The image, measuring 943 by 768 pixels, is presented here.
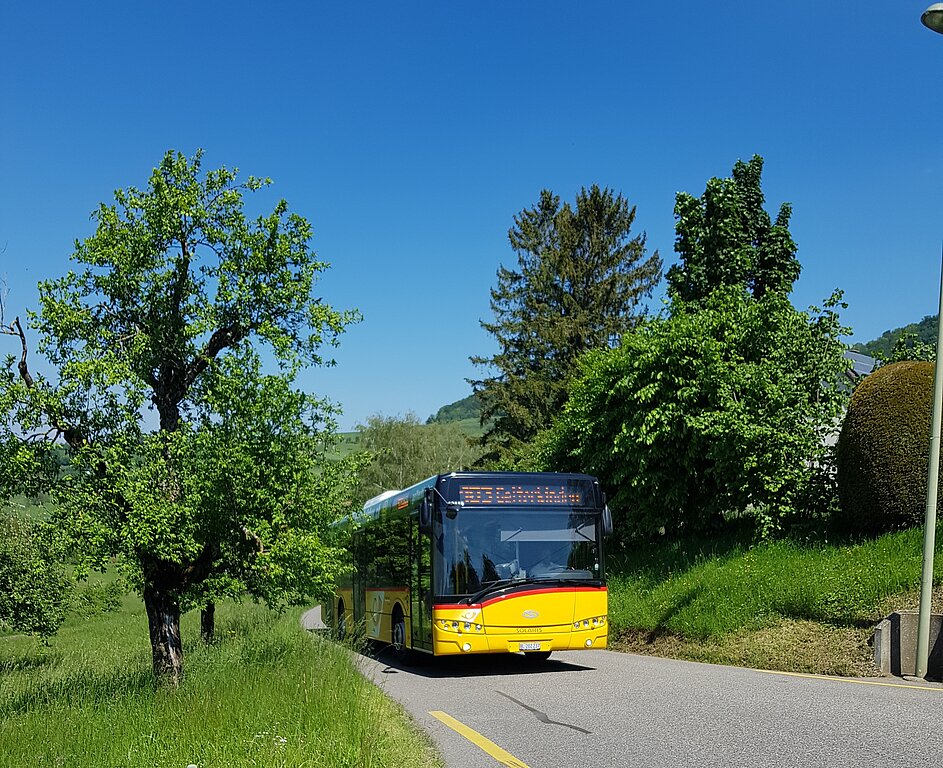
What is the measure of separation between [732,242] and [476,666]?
54.8ft

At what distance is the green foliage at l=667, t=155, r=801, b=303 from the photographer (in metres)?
28.6

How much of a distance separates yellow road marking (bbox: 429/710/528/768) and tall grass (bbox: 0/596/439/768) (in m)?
0.48

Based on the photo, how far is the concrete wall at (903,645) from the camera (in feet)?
40.7

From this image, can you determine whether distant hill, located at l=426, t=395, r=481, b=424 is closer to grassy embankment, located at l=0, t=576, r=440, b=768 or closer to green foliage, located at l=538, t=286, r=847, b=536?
green foliage, located at l=538, t=286, r=847, b=536

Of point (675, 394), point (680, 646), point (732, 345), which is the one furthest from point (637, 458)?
point (680, 646)

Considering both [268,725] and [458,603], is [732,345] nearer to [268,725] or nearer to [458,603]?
[458,603]

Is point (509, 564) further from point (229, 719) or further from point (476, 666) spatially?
point (229, 719)

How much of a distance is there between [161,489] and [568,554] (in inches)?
260

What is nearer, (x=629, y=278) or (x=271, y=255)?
(x=271, y=255)

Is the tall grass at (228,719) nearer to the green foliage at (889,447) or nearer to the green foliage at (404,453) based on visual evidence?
the green foliage at (889,447)

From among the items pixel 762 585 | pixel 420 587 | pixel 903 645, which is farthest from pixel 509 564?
pixel 762 585

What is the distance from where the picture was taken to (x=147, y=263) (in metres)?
12.0

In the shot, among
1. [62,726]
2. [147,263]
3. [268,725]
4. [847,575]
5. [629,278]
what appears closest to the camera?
[268,725]

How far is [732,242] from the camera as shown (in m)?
28.8
